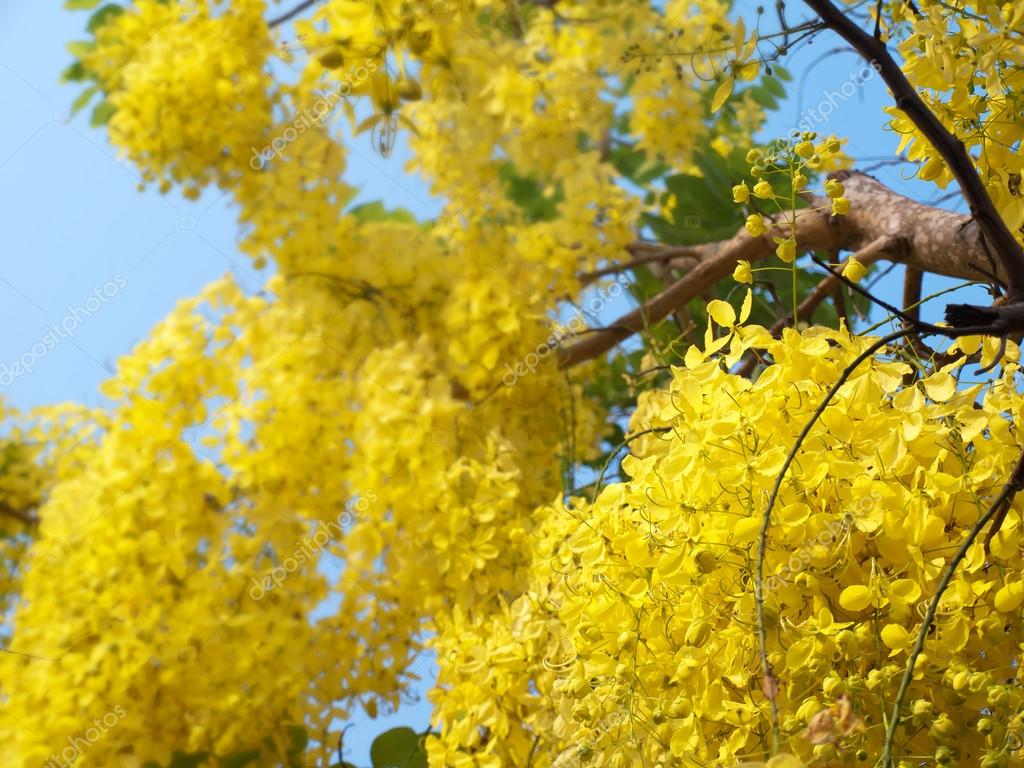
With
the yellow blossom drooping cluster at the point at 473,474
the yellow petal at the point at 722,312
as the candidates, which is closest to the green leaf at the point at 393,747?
the yellow blossom drooping cluster at the point at 473,474

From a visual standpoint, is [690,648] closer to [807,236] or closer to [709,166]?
[807,236]

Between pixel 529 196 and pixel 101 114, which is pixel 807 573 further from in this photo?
pixel 101 114

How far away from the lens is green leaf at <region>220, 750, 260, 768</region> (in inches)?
74.0

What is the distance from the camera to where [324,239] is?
275 cm

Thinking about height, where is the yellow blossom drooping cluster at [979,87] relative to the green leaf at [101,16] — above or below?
below

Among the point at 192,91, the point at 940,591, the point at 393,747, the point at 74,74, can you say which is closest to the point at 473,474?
the point at 393,747

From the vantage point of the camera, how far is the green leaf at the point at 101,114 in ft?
9.68

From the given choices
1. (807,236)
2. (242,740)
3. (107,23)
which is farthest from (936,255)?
(107,23)

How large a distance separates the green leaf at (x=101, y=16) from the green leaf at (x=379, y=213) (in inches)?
34.9

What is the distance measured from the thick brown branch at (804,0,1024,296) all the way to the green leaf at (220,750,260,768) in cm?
160

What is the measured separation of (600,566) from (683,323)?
1044 mm

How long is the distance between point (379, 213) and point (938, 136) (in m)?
2.58

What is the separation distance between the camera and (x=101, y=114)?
9.73 feet

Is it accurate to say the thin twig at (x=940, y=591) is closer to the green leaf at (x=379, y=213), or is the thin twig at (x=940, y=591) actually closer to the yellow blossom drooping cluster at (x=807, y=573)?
the yellow blossom drooping cluster at (x=807, y=573)
